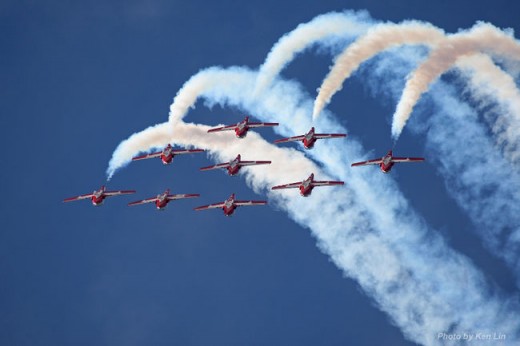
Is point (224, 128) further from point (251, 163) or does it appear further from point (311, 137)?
point (311, 137)

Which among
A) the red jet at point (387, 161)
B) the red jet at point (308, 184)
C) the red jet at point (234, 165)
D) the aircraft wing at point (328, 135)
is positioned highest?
the aircraft wing at point (328, 135)

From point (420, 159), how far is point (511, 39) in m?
12.3

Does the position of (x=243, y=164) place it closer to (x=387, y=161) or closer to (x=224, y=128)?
(x=224, y=128)

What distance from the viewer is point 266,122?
121 metres

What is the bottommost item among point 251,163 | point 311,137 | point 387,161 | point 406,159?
point 387,161

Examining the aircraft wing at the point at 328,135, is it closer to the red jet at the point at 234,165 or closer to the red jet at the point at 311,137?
the red jet at the point at 311,137

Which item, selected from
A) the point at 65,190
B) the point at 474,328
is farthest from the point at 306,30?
the point at 65,190

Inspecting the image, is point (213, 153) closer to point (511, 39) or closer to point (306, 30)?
point (306, 30)

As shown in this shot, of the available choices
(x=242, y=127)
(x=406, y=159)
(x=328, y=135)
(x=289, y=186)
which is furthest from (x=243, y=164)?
(x=406, y=159)

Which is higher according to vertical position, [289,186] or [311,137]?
[311,137]

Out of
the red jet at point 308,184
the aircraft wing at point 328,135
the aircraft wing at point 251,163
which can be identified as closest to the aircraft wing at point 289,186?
the red jet at point 308,184

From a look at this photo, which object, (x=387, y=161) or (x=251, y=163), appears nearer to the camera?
(x=387, y=161)

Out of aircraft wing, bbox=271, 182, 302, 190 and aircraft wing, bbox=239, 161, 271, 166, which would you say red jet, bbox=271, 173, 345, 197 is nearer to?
aircraft wing, bbox=271, 182, 302, 190

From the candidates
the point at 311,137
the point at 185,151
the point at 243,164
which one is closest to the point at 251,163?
the point at 243,164
